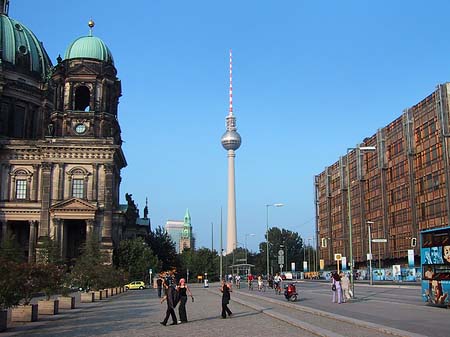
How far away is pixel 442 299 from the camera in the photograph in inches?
1032

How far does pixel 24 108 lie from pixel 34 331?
7636 cm

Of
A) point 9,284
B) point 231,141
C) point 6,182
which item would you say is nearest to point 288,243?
point 231,141

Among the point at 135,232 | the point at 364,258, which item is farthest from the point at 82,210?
the point at 364,258

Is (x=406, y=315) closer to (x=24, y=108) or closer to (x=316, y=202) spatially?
(x=24, y=108)

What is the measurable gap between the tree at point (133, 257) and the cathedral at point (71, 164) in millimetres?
1674

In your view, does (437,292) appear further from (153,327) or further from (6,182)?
(6,182)

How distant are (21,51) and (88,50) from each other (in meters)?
15.4

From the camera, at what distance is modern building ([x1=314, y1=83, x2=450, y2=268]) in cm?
7819

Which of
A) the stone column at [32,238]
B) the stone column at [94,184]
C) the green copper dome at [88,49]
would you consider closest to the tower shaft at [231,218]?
the green copper dome at [88,49]

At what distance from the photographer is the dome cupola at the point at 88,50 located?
8191 cm

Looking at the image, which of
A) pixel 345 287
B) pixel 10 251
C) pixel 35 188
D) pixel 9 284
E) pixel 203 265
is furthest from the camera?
pixel 203 265

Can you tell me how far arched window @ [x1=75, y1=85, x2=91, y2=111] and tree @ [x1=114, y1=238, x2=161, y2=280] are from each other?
1995 centimetres

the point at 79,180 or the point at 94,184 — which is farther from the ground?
the point at 79,180

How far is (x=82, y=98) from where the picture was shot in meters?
83.2
